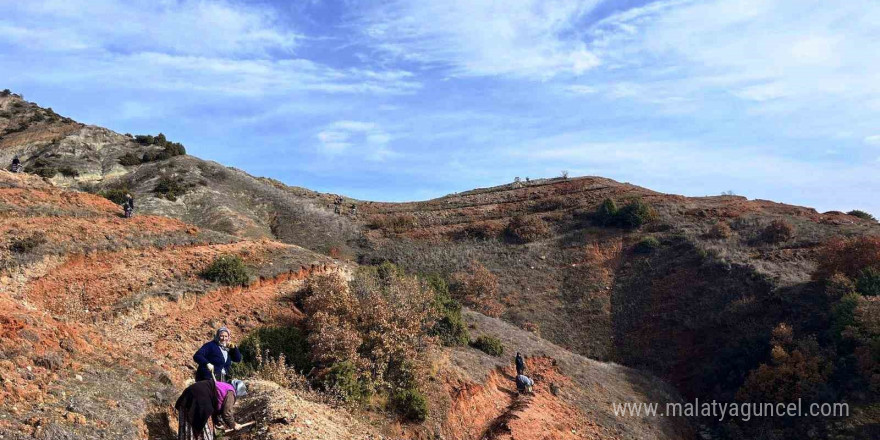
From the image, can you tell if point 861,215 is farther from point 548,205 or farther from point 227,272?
point 227,272

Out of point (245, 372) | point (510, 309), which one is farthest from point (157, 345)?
point (510, 309)

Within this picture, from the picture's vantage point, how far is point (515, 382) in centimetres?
1906

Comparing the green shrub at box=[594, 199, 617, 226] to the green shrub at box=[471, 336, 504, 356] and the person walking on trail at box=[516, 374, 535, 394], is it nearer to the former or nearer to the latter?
the green shrub at box=[471, 336, 504, 356]

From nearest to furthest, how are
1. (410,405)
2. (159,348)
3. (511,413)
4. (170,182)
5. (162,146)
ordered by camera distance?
(159,348), (410,405), (511,413), (170,182), (162,146)

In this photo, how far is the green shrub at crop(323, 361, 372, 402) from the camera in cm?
1204

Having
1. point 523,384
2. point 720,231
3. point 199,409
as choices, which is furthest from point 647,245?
point 199,409

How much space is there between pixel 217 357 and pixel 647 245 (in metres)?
35.2

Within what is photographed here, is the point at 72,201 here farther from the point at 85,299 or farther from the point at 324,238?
the point at 324,238

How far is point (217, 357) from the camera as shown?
8.77m

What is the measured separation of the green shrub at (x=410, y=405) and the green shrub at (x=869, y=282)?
864 inches

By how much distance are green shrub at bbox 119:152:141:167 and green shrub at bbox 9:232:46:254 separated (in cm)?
3693

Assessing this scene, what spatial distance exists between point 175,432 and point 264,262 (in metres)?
11.4

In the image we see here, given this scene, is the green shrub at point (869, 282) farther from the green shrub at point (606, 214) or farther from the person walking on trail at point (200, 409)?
the person walking on trail at point (200, 409)

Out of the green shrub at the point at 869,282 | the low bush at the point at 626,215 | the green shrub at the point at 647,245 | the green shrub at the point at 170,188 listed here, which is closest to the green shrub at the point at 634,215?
the low bush at the point at 626,215
